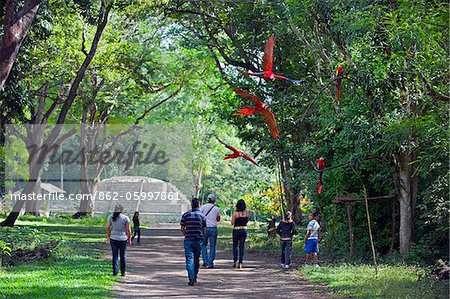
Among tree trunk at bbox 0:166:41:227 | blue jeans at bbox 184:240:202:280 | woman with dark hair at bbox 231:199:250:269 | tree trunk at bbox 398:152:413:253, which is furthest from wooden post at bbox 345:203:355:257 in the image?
tree trunk at bbox 0:166:41:227

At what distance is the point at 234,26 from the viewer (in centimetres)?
2894

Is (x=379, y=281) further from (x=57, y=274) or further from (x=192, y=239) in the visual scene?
(x=57, y=274)

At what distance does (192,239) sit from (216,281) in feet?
4.82

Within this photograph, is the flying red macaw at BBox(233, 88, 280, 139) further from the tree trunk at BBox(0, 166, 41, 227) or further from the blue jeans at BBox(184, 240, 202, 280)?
the tree trunk at BBox(0, 166, 41, 227)

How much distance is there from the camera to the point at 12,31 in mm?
14430

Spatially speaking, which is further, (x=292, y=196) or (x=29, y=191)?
(x=29, y=191)

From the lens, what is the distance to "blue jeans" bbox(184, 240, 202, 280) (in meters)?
15.1

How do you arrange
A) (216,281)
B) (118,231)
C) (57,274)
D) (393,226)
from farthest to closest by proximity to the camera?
(393,226) < (216,281) < (118,231) < (57,274)

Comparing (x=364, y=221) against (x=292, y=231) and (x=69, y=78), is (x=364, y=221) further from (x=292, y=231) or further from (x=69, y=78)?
(x=69, y=78)

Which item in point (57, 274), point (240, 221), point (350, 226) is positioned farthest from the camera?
point (350, 226)

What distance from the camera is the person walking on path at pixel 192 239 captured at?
596 inches

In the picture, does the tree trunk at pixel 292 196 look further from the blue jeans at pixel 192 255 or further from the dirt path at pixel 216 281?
the blue jeans at pixel 192 255

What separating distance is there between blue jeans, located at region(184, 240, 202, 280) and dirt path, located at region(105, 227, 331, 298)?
294 mm

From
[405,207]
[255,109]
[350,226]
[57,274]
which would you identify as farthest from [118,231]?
[255,109]
